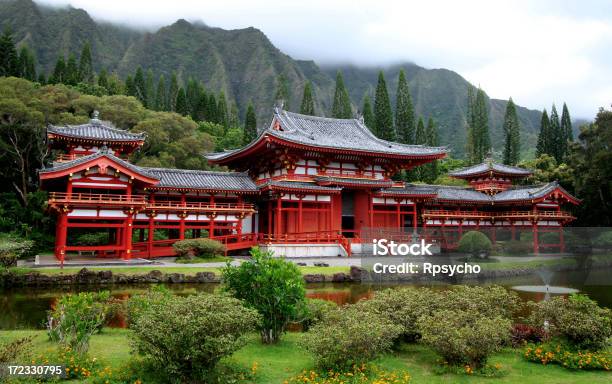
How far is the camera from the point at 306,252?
114ft

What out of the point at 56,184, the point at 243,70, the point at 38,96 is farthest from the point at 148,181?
the point at 243,70

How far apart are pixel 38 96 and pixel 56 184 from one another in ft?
77.6

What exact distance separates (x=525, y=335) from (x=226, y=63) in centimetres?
17756

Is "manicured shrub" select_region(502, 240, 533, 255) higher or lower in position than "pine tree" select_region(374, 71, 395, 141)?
lower

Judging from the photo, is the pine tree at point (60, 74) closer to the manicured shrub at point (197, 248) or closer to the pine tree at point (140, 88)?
the pine tree at point (140, 88)

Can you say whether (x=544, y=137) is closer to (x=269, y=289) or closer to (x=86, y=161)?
(x=86, y=161)

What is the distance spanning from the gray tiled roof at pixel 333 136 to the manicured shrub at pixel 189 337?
2721 centimetres

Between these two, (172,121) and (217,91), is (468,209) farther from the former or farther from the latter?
(217,91)

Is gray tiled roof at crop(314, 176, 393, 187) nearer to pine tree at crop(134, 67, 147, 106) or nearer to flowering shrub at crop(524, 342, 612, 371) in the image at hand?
flowering shrub at crop(524, 342, 612, 371)

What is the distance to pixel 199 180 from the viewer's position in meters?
35.7

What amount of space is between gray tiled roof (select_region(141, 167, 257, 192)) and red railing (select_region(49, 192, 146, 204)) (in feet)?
10.0

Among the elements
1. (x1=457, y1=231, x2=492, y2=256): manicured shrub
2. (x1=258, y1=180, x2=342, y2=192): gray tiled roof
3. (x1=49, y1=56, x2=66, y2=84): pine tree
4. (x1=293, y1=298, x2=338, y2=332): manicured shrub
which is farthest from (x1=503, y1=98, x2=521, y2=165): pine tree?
(x1=49, y1=56, x2=66, y2=84): pine tree

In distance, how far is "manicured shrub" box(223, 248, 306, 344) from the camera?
11352 mm

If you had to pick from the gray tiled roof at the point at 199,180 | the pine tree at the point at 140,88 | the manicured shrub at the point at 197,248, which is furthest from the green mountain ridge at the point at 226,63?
the manicured shrub at the point at 197,248
